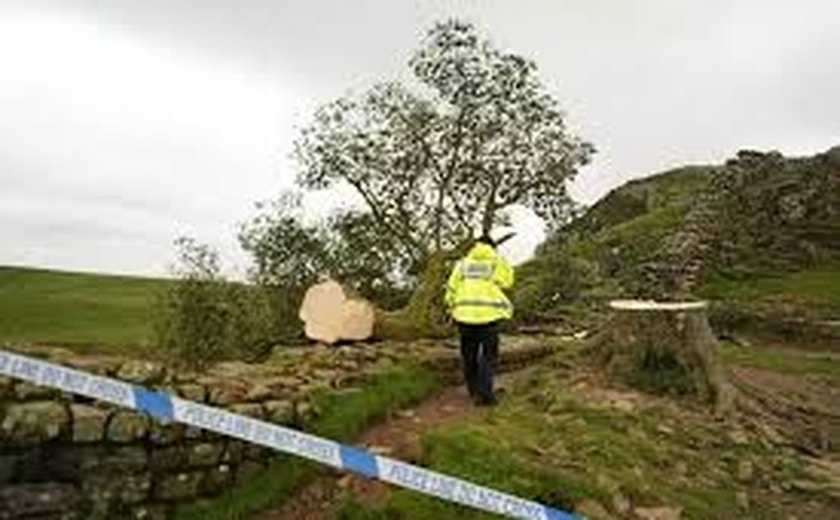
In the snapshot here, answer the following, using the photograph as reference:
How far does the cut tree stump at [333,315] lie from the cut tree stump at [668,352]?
4019 mm

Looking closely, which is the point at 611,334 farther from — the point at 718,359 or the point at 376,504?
the point at 376,504

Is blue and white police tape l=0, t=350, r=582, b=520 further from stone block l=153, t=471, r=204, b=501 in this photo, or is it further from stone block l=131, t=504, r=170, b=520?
stone block l=131, t=504, r=170, b=520

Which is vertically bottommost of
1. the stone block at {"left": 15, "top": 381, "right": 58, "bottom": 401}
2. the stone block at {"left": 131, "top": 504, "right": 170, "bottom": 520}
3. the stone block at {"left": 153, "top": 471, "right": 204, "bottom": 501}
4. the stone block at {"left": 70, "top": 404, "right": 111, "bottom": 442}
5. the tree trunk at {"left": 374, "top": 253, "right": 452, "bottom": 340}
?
the stone block at {"left": 131, "top": 504, "right": 170, "bottom": 520}

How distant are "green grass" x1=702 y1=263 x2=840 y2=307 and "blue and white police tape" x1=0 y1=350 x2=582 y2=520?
25.8 metres

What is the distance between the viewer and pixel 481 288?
1603cm

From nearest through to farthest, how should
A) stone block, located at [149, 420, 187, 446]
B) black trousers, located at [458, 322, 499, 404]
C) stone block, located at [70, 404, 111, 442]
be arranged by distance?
1. stone block, located at [70, 404, 111, 442]
2. stone block, located at [149, 420, 187, 446]
3. black trousers, located at [458, 322, 499, 404]

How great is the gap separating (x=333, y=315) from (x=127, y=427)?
292 inches

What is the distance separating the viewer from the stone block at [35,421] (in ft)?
37.3

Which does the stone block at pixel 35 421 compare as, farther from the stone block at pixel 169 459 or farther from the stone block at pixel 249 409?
the stone block at pixel 249 409

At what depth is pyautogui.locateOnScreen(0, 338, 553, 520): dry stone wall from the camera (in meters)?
11.4

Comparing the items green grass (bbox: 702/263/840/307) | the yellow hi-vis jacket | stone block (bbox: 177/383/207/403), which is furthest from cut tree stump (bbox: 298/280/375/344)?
green grass (bbox: 702/263/840/307)

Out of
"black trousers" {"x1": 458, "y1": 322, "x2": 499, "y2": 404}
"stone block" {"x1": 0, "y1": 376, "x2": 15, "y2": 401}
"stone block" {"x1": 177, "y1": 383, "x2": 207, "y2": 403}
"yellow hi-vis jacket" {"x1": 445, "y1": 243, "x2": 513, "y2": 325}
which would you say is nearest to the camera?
"stone block" {"x1": 0, "y1": 376, "x2": 15, "y2": 401}

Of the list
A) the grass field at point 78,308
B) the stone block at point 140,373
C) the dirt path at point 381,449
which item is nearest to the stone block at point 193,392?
the stone block at point 140,373

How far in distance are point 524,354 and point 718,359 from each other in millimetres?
3773
